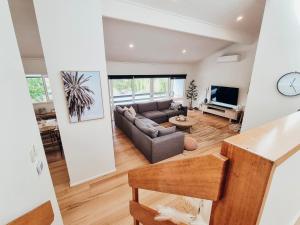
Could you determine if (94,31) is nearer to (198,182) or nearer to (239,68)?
(198,182)

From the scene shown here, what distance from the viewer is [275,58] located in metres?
2.46

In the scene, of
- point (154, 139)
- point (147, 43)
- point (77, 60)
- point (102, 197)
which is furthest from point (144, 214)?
point (147, 43)

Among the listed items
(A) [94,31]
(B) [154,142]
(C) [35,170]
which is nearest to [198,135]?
(B) [154,142]

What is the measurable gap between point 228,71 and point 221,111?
1.78 m

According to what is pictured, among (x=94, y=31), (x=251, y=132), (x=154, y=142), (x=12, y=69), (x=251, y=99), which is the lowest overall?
(x=154, y=142)

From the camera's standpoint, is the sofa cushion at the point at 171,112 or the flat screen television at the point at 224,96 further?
the flat screen television at the point at 224,96

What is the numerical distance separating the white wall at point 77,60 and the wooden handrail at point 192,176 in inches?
81.6

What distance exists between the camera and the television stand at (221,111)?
577 centimetres

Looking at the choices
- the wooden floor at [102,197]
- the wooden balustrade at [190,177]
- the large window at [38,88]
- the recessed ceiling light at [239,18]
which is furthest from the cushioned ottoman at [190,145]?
the large window at [38,88]

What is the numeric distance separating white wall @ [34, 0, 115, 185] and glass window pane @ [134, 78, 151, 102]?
4319mm

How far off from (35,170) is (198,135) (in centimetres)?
439

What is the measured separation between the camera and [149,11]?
2.99 m

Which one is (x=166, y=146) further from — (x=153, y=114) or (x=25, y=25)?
(x=25, y=25)

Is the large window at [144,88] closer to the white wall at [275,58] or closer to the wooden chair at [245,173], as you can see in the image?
the white wall at [275,58]
